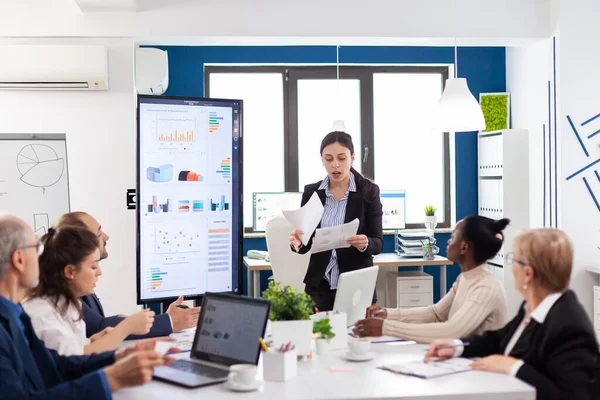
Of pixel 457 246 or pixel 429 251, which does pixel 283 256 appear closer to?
pixel 429 251

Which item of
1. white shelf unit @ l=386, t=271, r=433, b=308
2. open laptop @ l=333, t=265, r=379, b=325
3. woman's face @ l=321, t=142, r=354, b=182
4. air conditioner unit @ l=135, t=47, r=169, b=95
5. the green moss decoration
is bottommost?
white shelf unit @ l=386, t=271, r=433, b=308

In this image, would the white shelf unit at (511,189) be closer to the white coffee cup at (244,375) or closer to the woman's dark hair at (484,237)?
the woman's dark hair at (484,237)

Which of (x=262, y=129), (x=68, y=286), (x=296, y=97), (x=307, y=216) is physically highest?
(x=296, y=97)

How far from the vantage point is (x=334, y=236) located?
3299 mm

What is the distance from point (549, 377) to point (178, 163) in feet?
7.22

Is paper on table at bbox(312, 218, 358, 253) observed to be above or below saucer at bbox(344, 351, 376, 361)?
above

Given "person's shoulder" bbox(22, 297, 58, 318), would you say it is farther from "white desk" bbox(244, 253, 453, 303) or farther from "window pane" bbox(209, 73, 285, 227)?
"window pane" bbox(209, 73, 285, 227)

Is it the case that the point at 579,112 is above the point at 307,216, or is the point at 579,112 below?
above

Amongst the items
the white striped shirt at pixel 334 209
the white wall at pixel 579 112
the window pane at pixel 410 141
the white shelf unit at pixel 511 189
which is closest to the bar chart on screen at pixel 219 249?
the white striped shirt at pixel 334 209

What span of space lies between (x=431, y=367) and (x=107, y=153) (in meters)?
3.15

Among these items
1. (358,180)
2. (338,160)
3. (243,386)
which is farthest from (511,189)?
(243,386)

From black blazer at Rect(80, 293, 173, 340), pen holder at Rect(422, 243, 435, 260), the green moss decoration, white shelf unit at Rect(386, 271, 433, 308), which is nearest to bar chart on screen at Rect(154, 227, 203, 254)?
black blazer at Rect(80, 293, 173, 340)

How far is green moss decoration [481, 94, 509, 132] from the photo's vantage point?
20.7 ft

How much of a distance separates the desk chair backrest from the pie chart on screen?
4.68 ft
